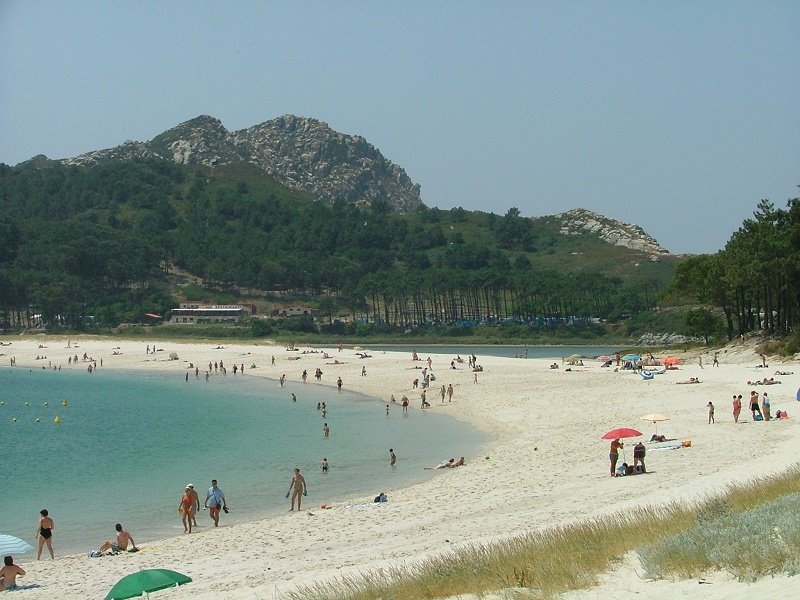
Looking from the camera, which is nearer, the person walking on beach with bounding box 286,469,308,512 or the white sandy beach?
the white sandy beach

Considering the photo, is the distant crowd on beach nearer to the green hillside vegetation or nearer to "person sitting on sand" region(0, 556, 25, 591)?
"person sitting on sand" region(0, 556, 25, 591)

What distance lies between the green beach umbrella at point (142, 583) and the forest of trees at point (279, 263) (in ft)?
187

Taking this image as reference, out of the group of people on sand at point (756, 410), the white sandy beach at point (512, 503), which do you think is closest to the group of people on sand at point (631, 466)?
the white sandy beach at point (512, 503)

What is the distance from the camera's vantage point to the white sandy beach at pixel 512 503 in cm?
1402

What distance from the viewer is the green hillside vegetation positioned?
423ft

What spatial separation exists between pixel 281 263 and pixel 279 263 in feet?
1.75

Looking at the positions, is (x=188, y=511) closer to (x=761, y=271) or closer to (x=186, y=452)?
(x=186, y=452)

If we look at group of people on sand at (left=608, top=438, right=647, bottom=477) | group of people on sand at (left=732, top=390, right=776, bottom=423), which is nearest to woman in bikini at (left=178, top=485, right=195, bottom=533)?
group of people on sand at (left=608, top=438, right=647, bottom=477)

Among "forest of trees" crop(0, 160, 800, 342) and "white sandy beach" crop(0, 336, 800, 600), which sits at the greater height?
"forest of trees" crop(0, 160, 800, 342)

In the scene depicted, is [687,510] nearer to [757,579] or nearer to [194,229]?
[757,579]

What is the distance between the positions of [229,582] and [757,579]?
28.4ft

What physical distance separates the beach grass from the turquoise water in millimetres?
10876

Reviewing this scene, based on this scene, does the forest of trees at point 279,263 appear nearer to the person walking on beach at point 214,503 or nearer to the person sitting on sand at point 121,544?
the person walking on beach at point 214,503

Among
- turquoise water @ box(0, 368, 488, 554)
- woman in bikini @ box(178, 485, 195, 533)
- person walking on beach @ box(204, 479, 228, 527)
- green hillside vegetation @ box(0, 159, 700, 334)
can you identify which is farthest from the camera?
green hillside vegetation @ box(0, 159, 700, 334)
